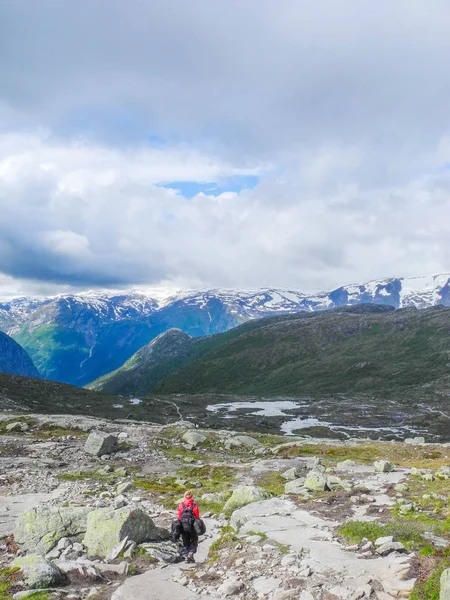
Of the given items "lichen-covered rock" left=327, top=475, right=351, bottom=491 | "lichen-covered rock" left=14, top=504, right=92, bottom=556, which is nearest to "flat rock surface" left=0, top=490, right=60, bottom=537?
"lichen-covered rock" left=14, top=504, right=92, bottom=556

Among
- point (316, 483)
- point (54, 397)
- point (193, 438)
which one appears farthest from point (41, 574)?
point (54, 397)

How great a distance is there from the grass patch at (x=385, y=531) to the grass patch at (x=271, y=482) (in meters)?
13.7

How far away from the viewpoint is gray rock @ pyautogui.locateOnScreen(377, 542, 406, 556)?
16.0 m

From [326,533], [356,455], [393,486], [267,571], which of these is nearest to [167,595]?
[267,571]

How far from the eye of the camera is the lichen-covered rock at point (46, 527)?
2005 cm

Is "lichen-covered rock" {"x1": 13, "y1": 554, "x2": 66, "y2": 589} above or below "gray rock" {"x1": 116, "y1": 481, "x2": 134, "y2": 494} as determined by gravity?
above

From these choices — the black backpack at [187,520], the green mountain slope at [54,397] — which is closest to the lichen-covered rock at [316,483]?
the black backpack at [187,520]

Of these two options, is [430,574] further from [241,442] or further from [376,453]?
[241,442]

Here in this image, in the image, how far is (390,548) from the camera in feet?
52.5

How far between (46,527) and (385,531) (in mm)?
16360

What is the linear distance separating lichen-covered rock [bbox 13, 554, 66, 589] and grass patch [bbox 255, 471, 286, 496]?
2018 centimetres

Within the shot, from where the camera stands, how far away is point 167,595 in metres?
14.7

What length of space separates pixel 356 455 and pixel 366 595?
48.1m

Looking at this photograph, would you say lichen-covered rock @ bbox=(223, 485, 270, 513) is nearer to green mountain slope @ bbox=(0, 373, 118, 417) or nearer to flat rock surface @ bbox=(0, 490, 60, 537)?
flat rock surface @ bbox=(0, 490, 60, 537)
